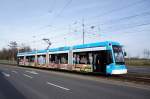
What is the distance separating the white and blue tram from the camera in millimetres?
23734

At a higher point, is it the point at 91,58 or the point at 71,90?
the point at 91,58

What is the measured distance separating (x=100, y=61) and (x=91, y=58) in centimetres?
172

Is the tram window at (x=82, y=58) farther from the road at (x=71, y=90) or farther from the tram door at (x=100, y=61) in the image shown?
the road at (x=71, y=90)

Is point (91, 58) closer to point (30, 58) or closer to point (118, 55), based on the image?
point (118, 55)

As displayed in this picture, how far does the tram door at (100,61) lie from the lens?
24484 mm

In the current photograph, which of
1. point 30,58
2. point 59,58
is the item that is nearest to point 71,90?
point 59,58

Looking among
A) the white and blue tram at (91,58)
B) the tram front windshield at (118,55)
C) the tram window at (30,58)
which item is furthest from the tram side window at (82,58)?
the tram window at (30,58)

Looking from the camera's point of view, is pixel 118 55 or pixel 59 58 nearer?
pixel 118 55

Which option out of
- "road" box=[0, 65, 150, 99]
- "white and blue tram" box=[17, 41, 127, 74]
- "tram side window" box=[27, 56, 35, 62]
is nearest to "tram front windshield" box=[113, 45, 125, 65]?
"white and blue tram" box=[17, 41, 127, 74]

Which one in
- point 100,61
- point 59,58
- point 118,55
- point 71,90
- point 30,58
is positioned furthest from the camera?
point 30,58

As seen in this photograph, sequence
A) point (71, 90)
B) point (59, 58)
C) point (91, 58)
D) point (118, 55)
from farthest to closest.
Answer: point (59, 58)
point (91, 58)
point (118, 55)
point (71, 90)

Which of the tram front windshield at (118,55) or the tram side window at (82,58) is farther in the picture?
the tram side window at (82,58)

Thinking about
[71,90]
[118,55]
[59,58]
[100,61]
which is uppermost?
[118,55]

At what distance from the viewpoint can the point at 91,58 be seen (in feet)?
87.0
